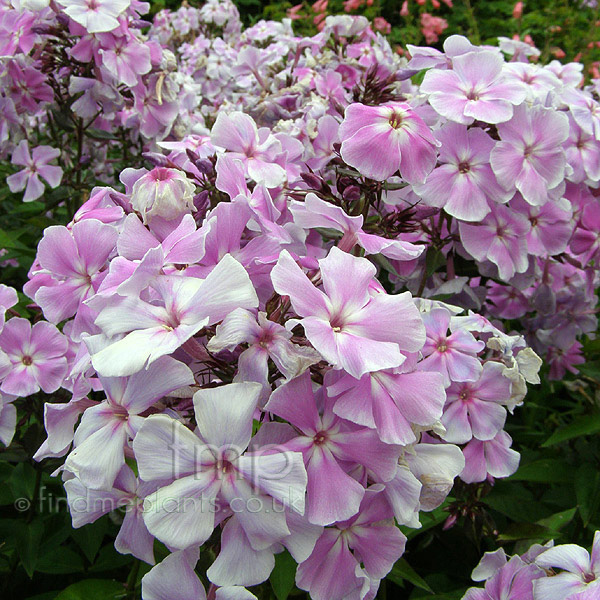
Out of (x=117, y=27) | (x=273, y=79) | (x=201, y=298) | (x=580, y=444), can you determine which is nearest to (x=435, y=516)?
(x=580, y=444)

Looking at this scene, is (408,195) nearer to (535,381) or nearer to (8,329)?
(535,381)

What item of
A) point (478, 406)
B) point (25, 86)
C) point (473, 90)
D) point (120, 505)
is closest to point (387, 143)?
point (473, 90)

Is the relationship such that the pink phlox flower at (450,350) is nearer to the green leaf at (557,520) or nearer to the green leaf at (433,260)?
the green leaf at (433,260)

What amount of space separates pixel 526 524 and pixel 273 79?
1.69 metres

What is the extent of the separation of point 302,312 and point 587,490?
1150 mm

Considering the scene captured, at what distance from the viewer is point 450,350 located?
110 cm

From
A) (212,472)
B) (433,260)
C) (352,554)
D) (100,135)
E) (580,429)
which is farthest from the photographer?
(100,135)

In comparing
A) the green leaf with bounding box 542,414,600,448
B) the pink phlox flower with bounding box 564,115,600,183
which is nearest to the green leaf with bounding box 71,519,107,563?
the green leaf with bounding box 542,414,600,448

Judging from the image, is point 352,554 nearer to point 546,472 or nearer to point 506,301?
point 546,472

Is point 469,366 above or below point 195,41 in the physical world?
above

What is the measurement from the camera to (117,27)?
1772mm

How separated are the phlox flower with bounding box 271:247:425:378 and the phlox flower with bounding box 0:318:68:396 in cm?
67

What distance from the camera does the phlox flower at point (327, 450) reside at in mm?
742

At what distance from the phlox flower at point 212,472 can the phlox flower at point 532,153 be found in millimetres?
853
